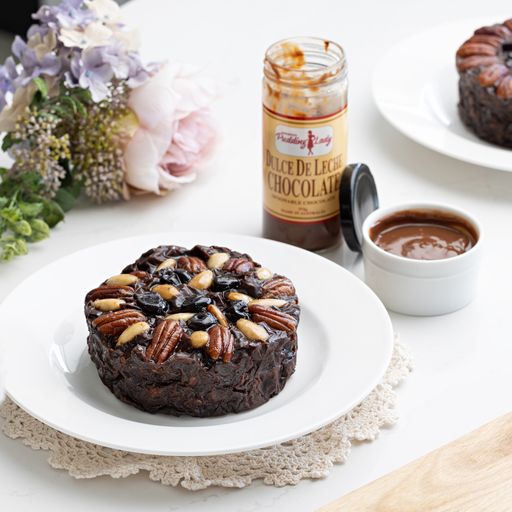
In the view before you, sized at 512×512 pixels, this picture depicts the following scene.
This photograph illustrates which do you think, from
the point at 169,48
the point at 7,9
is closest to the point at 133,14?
the point at 169,48

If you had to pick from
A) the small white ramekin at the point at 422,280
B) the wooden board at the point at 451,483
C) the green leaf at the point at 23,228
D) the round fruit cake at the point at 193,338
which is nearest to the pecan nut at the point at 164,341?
the round fruit cake at the point at 193,338

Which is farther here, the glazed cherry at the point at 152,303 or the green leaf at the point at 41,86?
the green leaf at the point at 41,86

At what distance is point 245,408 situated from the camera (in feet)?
4.62

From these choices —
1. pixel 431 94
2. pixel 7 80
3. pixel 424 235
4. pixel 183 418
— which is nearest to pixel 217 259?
pixel 183 418

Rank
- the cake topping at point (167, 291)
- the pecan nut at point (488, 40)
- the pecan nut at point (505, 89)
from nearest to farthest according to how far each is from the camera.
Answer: the cake topping at point (167, 291)
the pecan nut at point (505, 89)
the pecan nut at point (488, 40)

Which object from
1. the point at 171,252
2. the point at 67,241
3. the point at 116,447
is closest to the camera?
the point at 116,447

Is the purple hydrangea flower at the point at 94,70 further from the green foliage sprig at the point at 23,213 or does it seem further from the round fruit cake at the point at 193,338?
the round fruit cake at the point at 193,338

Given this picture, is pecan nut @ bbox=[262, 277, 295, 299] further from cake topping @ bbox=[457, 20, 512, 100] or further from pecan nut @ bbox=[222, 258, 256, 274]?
cake topping @ bbox=[457, 20, 512, 100]

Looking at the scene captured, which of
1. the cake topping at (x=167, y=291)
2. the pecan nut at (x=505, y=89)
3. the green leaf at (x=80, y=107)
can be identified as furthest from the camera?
the pecan nut at (x=505, y=89)

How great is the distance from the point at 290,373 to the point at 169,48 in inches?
49.5

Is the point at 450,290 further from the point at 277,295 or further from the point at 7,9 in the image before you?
the point at 7,9

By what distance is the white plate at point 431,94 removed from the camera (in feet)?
6.65

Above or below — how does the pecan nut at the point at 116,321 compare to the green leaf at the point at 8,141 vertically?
above

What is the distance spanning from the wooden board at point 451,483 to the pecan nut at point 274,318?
0.26 meters
